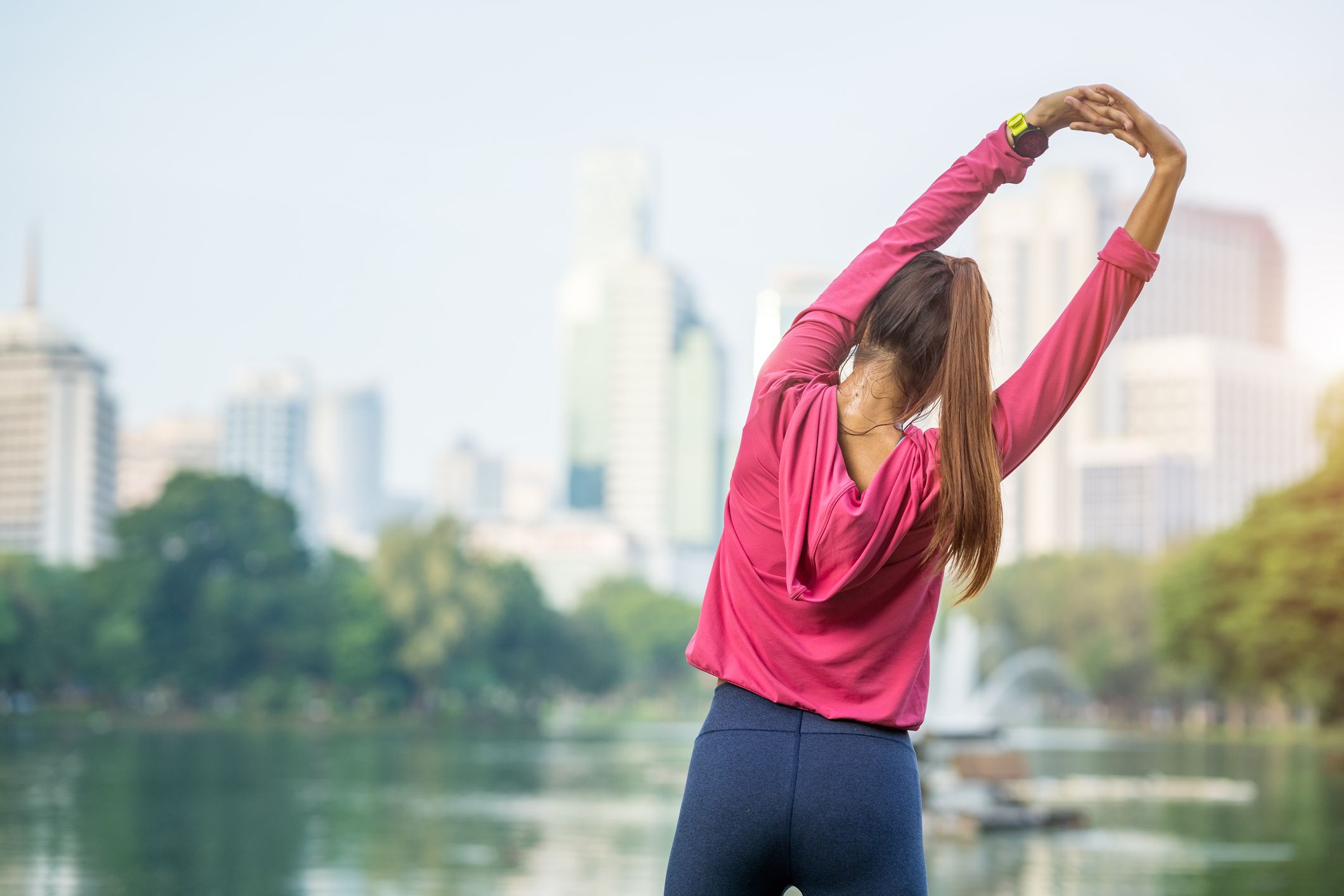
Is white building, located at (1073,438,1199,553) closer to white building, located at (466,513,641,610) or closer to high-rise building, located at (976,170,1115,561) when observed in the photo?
high-rise building, located at (976,170,1115,561)

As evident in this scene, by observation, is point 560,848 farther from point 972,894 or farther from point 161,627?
point 161,627

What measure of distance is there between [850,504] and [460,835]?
11799 mm

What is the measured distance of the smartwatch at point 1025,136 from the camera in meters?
2.09

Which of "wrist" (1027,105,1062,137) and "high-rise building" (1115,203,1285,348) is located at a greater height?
"high-rise building" (1115,203,1285,348)

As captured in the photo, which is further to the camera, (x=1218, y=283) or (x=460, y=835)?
(x=1218, y=283)

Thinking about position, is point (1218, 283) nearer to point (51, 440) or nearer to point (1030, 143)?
point (51, 440)

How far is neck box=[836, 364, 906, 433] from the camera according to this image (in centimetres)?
204

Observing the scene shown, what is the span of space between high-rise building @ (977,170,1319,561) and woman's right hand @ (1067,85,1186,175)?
107800 mm

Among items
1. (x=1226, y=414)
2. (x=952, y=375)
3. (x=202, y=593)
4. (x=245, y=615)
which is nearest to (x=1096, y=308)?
(x=952, y=375)

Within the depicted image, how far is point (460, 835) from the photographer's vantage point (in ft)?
43.1

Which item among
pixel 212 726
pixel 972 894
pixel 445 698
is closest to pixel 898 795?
pixel 972 894

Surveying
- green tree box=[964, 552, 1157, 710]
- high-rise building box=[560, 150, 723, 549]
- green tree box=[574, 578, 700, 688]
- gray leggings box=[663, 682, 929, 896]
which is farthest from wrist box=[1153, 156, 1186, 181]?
high-rise building box=[560, 150, 723, 549]

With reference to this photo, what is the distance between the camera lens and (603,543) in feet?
522

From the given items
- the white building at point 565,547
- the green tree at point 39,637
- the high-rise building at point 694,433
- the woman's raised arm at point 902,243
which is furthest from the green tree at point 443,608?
the high-rise building at point 694,433
